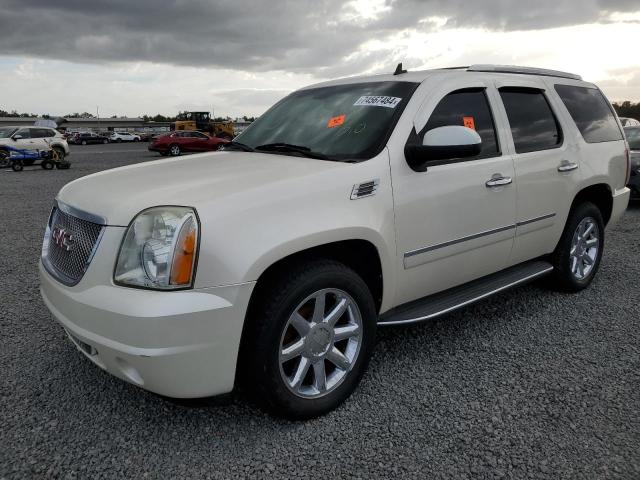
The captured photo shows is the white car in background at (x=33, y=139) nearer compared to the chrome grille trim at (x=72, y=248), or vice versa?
the chrome grille trim at (x=72, y=248)

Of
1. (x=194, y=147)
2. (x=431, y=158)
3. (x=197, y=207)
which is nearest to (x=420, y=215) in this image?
(x=431, y=158)

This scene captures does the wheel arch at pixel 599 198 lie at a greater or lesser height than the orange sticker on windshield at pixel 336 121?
lesser

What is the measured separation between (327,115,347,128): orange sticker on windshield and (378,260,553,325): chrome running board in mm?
1185

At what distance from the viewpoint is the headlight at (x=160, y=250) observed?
2168 mm

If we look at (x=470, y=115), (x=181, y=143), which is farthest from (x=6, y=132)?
(x=470, y=115)

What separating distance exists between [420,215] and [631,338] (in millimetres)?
1959

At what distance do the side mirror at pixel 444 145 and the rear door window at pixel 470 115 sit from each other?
10.7 inches

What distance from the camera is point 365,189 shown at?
2.69 m

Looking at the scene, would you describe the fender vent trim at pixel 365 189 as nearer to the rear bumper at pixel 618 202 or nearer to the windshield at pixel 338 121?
the windshield at pixel 338 121

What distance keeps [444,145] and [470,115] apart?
0.74 m

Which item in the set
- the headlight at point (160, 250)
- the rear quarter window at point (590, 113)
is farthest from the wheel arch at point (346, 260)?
the rear quarter window at point (590, 113)

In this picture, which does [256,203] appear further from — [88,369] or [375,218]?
[88,369]

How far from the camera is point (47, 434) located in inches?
99.5

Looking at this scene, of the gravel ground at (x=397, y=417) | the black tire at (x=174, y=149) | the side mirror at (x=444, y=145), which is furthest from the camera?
the black tire at (x=174, y=149)
